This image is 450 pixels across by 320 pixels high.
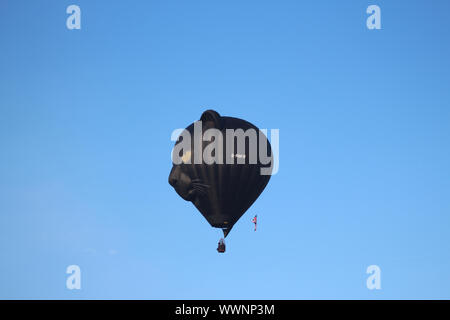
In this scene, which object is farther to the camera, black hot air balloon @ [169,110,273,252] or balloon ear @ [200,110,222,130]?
balloon ear @ [200,110,222,130]

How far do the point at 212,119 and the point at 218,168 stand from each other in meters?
2.08

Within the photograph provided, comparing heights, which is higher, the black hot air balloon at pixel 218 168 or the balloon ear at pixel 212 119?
the balloon ear at pixel 212 119

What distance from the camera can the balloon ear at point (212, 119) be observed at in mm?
37219

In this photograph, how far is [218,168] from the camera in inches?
1444

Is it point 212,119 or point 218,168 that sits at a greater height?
point 212,119

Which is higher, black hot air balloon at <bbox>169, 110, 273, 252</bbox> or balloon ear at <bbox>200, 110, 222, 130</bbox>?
balloon ear at <bbox>200, 110, 222, 130</bbox>

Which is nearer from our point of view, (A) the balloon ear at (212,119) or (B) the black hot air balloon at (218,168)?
(B) the black hot air balloon at (218,168)

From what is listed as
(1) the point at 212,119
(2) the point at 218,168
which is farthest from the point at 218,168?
(1) the point at 212,119

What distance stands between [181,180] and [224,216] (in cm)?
226

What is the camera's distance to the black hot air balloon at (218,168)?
3675 cm

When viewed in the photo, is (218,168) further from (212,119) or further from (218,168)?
(212,119)

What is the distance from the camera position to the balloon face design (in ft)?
121

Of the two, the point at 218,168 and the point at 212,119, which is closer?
the point at 218,168
